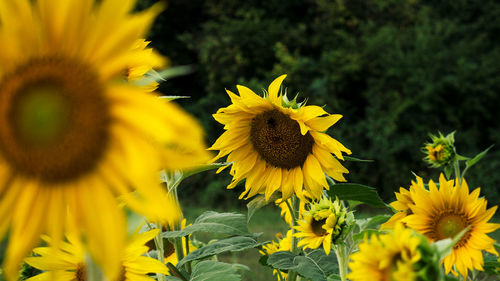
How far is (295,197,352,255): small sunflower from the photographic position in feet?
3.00

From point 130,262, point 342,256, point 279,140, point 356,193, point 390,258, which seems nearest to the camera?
point 390,258

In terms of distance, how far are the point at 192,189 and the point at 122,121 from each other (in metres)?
6.52

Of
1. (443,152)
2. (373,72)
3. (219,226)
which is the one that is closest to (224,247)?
(219,226)

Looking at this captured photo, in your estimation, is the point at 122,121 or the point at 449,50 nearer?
the point at 122,121

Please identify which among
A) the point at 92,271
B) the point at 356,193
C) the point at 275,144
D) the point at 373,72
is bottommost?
the point at 92,271

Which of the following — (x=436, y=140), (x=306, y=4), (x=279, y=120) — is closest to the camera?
(x=279, y=120)

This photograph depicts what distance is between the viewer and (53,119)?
1.66ft

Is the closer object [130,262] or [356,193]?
[130,262]

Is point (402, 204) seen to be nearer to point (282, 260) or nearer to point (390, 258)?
point (282, 260)

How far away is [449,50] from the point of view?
672cm

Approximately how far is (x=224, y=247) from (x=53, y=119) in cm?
54

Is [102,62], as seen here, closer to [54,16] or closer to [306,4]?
[54,16]

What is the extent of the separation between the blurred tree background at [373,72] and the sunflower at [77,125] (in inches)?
227

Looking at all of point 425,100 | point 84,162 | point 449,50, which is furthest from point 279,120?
point 449,50
